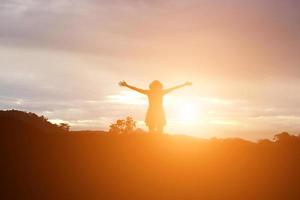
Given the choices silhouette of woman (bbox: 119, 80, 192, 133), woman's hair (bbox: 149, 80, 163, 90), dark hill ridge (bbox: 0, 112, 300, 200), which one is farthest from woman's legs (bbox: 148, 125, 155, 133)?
woman's hair (bbox: 149, 80, 163, 90)

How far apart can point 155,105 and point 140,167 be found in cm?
330

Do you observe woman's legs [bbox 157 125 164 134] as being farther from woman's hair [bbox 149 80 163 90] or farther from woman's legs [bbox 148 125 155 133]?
woman's hair [bbox 149 80 163 90]

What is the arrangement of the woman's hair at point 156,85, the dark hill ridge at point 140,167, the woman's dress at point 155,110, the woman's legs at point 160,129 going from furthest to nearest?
the woman's hair at point 156,85 → the woman's legs at point 160,129 → the woman's dress at point 155,110 → the dark hill ridge at point 140,167

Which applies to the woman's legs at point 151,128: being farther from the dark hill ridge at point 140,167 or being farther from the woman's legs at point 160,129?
the dark hill ridge at point 140,167

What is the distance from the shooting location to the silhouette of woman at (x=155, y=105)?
23656mm

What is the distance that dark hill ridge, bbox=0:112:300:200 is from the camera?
69.5ft

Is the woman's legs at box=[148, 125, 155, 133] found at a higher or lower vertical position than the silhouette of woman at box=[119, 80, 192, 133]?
lower

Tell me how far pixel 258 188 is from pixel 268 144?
10.3 feet

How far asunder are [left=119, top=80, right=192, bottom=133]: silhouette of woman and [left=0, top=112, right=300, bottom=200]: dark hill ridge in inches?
20.9

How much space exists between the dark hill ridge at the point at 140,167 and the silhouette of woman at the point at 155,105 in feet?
1.74

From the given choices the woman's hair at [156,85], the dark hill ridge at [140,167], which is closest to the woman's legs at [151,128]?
the dark hill ridge at [140,167]

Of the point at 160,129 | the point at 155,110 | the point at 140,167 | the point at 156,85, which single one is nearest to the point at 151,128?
the point at 160,129

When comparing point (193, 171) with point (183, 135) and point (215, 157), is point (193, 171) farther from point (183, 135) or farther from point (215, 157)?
point (183, 135)

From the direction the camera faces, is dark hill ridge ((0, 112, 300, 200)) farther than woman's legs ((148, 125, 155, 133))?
No
